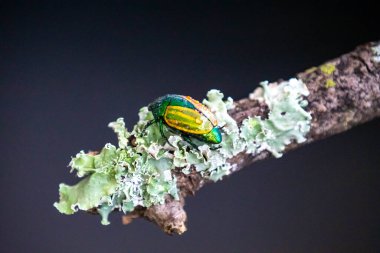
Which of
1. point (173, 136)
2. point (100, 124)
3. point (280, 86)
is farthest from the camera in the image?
point (100, 124)

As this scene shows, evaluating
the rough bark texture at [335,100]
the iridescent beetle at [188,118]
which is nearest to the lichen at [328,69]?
the rough bark texture at [335,100]

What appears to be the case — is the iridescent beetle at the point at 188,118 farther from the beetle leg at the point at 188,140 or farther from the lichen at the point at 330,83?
the lichen at the point at 330,83

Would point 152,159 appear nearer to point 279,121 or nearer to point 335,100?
point 279,121

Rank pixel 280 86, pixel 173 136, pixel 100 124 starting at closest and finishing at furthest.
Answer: pixel 173 136 < pixel 280 86 < pixel 100 124

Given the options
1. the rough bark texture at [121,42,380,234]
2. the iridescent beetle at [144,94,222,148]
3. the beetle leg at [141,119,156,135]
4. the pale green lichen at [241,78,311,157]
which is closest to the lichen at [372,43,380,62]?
the rough bark texture at [121,42,380,234]

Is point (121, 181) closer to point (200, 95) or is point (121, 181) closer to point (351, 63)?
point (351, 63)

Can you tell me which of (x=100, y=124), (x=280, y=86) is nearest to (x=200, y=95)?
(x=100, y=124)

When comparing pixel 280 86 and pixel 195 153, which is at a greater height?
pixel 280 86

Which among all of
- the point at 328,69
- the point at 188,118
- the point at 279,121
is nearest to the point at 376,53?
the point at 328,69
